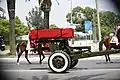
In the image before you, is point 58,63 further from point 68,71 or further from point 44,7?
point 44,7

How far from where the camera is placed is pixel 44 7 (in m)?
3.16

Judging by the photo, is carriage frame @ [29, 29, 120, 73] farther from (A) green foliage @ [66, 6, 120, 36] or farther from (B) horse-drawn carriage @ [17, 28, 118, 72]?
(A) green foliage @ [66, 6, 120, 36]

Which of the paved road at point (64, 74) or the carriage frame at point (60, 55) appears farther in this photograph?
the carriage frame at point (60, 55)

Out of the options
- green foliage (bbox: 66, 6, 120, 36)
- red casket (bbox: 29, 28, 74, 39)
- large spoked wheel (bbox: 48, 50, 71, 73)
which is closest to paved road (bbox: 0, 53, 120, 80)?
large spoked wheel (bbox: 48, 50, 71, 73)

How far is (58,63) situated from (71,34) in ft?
1.88

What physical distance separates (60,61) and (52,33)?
559 millimetres

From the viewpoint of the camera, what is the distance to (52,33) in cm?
480

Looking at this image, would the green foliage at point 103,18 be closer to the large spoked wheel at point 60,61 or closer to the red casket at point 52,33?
the red casket at point 52,33

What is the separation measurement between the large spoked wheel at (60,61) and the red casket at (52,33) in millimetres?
313

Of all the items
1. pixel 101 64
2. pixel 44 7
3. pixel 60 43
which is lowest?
pixel 101 64

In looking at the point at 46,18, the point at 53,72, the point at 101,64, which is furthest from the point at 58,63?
the point at 101,64

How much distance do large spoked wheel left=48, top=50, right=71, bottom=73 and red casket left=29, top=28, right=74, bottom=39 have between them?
12.3 inches

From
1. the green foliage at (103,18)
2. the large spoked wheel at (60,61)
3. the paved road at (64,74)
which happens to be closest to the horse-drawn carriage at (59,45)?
the large spoked wheel at (60,61)

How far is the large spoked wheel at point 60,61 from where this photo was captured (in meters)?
4.98
